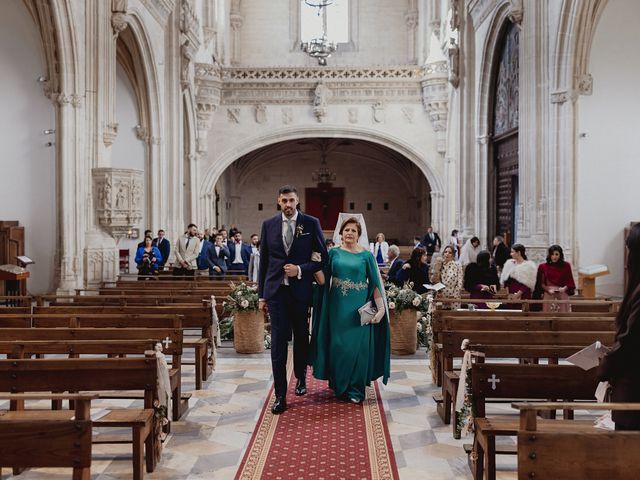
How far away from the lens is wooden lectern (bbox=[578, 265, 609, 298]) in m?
11.6

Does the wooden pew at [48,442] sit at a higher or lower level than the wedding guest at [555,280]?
lower

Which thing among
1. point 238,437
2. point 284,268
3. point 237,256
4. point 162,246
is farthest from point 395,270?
point 162,246

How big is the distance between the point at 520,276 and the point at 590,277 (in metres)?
3.01

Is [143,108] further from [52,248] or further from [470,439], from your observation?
[470,439]

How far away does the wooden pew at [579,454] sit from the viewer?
292cm

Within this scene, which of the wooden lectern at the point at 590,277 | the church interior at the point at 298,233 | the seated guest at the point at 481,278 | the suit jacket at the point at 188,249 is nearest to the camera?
the church interior at the point at 298,233

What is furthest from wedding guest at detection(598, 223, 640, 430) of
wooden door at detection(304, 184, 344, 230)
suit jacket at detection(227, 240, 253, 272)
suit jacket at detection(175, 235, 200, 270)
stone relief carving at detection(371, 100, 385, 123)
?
wooden door at detection(304, 184, 344, 230)

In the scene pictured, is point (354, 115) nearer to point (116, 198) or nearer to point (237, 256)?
point (237, 256)

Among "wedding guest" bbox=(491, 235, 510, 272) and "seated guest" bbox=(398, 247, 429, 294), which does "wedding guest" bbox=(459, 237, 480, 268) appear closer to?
"wedding guest" bbox=(491, 235, 510, 272)

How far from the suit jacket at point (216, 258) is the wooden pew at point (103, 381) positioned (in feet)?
33.4

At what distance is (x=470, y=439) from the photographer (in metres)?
5.40

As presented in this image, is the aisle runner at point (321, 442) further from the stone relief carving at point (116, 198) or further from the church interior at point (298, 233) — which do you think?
the stone relief carving at point (116, 198)

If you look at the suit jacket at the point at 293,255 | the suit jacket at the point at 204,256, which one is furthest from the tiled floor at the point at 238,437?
the suit jacket at the point at 204,256

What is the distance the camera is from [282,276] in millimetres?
6227
